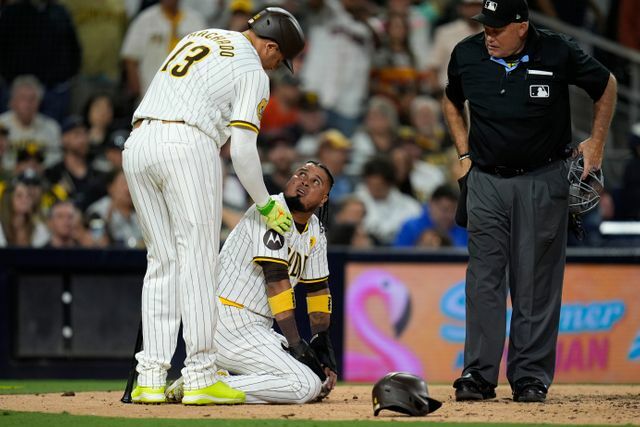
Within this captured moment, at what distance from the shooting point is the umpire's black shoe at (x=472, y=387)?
6.23 metres

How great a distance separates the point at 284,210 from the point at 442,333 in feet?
13.6

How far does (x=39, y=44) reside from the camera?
40.1 ft

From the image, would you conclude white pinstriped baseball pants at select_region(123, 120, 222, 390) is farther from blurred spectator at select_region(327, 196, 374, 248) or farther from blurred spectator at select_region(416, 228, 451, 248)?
blurred spectator at select_region(416, 228, 451, 248)

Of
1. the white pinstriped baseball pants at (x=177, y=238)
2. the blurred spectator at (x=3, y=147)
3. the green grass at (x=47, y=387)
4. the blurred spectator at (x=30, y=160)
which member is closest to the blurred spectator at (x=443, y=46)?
the blurred spectator at (x=30, y=160)

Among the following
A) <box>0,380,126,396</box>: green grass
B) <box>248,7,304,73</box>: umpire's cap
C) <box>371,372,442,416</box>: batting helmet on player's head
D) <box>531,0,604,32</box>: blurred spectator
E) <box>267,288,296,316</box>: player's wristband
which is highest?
<box>531,0,604,32</box>: blurred spectator

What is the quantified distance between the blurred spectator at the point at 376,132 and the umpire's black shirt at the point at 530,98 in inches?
213

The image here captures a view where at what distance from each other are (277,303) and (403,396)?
967mm

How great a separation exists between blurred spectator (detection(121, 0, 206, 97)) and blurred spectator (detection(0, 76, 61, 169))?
0.98m

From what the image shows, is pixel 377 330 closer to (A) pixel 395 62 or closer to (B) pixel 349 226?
(B) pixel 349 226

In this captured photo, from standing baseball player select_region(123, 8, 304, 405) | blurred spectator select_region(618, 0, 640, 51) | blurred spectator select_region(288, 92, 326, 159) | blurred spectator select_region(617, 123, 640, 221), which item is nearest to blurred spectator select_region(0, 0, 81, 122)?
blurred spectator select_region(288, 92, 326, 159)

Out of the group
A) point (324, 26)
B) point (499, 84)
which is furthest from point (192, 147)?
point (324, 26)

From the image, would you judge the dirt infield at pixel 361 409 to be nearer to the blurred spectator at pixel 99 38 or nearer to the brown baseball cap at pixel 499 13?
the brown baseball cap at pixel 499 13

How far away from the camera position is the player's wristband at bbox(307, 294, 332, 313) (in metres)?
6.46

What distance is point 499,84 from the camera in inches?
251
